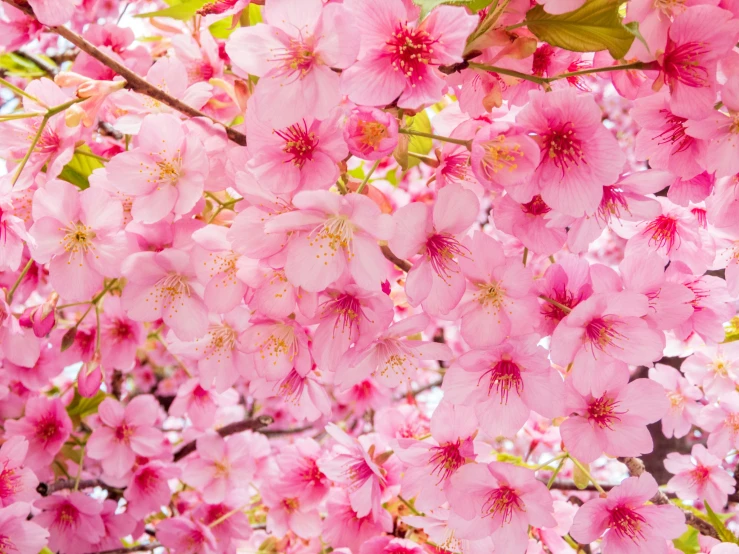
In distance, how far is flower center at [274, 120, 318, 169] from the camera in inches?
36.2

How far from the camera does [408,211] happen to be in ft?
3.02

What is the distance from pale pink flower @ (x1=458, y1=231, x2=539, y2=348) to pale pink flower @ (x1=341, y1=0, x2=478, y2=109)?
251 mm

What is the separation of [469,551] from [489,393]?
39 centimetres

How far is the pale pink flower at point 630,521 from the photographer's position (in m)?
1.21

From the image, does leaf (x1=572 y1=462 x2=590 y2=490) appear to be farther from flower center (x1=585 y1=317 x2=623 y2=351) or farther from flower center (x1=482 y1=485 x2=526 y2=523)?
flower center (x1=585 y1=317 x2=623 y2=351)

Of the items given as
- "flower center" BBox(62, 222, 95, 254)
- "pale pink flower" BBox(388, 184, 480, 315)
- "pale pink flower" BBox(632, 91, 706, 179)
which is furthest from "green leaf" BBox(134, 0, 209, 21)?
"pale pink flower" BBox(632, 91, 706, 179)

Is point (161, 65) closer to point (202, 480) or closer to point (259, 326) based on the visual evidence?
point (259, 326)

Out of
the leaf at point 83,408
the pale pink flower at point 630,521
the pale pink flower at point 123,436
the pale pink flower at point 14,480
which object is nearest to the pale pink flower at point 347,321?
the pale pink flower at point 630,521

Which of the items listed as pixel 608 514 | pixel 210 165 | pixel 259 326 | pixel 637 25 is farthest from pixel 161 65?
pixel 608 514

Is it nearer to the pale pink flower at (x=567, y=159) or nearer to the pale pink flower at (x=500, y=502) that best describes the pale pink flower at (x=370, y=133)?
the pale pink flower at (x=567, y=159)

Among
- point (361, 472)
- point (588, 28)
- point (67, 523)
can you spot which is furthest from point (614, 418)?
point (67, 523)

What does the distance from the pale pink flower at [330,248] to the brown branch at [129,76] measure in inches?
9.4

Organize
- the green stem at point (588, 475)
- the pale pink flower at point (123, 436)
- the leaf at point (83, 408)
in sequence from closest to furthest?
the green stem at point (588, 475) < the pale pink flower at point (123, 436) < the leaf at point (83, 408)

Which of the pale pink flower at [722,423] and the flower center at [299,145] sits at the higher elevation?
the flower center at [299,145]
